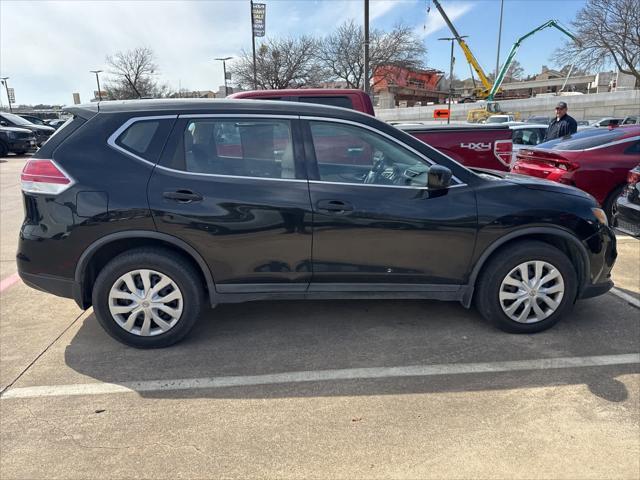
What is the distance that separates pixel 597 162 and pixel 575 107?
4005cm

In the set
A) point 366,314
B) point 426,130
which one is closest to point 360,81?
point 426,130

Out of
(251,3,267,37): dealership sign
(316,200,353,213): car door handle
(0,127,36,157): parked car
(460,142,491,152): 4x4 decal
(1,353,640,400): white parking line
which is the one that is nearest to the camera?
(1,353,640,400): white parking line

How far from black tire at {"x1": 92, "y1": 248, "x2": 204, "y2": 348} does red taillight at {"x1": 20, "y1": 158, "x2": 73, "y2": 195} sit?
0.63m

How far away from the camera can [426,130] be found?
278 inches

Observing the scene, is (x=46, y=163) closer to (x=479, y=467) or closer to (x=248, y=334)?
(x=248, y=334)

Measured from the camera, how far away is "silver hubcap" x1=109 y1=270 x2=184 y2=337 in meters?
3.36

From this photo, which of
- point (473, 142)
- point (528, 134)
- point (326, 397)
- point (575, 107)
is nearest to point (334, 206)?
point (326, 397)

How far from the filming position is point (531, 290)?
3611 mm

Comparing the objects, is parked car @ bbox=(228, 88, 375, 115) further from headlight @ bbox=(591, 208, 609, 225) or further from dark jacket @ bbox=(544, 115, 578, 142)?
dark jacket @ bbox=(544, 115, 578, 142)

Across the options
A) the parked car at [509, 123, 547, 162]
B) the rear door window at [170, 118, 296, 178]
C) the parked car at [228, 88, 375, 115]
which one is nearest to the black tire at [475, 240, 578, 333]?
the rear door window at [170, 118, 296, 178]

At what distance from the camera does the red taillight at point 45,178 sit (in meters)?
3.24

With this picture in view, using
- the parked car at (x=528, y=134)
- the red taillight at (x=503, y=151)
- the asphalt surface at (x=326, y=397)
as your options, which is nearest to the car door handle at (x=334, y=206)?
the asphalt surface at (x=326, y=397)

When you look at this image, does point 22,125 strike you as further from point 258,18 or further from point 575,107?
point 575,107

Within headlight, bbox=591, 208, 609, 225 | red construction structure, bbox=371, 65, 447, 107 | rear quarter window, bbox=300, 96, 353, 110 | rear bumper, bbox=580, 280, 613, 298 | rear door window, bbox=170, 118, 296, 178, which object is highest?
red construction structure, bbox=371, 65, 447, 107
